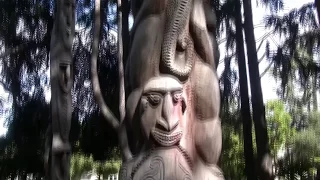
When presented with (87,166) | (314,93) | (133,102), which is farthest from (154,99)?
(87,166)

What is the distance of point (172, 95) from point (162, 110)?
124 mm

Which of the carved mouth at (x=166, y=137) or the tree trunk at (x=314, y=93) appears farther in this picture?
the tree trunk at (x=314, y=93)

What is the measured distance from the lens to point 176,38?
10.5 feet

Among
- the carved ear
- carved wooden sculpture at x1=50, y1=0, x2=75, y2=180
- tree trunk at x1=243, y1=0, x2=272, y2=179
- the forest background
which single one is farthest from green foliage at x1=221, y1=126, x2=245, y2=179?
the carved ear

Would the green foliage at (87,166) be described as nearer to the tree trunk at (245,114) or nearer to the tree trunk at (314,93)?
the tree trunk at (245,114)

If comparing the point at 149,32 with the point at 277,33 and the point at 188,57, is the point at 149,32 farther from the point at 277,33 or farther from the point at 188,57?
the point at 277,33

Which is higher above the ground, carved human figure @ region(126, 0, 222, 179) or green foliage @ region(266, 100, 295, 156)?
carved human figure @ region(126, 0, 222, 179)

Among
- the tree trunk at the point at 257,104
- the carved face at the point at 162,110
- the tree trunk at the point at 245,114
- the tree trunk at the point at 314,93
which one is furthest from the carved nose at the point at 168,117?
the tree trunk at the point at 314,93

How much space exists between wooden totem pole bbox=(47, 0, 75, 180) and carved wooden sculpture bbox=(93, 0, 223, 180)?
3.79 m

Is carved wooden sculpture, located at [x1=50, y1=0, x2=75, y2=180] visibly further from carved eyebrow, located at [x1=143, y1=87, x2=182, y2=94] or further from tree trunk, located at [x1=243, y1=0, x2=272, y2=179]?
carved eyebrow, located at [x1=143, y1=87, x2=182, y2=94]

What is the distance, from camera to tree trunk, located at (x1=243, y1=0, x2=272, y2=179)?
24.4 ft

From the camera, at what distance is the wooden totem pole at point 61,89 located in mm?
6848

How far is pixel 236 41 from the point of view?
30.0 ft

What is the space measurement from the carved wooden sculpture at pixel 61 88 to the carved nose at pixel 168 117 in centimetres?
415
